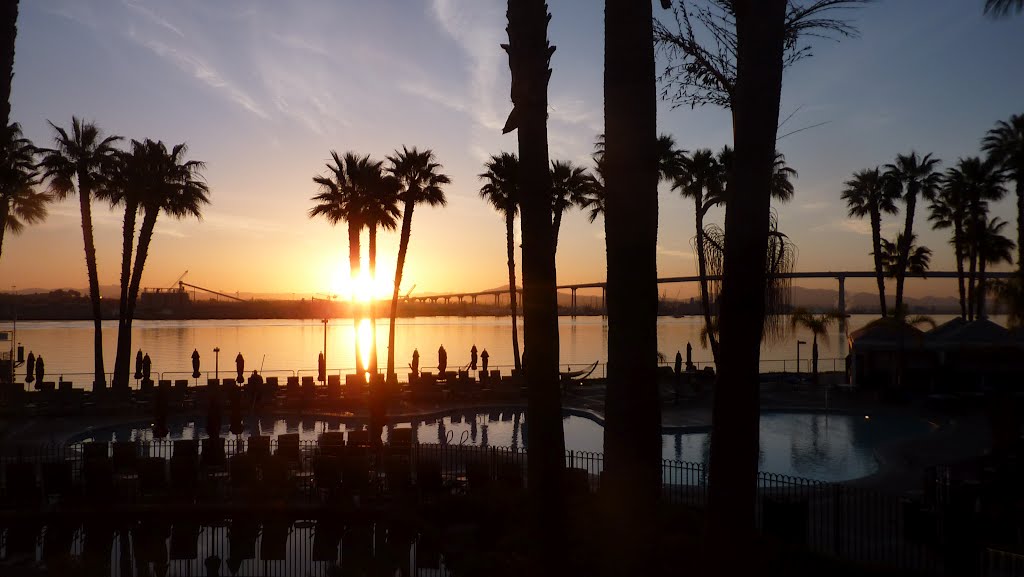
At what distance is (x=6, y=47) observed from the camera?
27.1 feet

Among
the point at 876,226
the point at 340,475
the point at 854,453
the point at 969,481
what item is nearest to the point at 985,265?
the point at 876,226

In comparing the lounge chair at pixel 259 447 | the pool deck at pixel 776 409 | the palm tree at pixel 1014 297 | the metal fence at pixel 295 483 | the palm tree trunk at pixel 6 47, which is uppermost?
the palm tree trunk at pixel 6 47

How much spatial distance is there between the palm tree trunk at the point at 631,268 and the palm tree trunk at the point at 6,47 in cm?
710

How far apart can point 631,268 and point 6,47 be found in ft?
25.6

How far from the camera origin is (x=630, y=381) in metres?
6.26

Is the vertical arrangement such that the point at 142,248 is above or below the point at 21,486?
above

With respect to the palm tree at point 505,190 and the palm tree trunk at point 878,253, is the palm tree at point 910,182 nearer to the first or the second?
the palm tree trunk at point 878,253

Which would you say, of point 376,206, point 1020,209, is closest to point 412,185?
point 376,206

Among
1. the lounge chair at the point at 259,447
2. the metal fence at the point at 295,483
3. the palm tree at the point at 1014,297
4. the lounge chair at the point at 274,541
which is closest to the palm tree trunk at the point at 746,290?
the metal fence at the point at 295,483

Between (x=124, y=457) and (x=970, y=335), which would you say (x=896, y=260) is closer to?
(x=970, y=335)

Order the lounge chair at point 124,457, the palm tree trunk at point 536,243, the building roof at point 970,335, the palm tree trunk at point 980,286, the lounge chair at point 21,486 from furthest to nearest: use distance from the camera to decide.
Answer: the palm tree trunk at point 980,286, the building roof at point 970,335, the lounge chair at point 124,457, the lounge chair at point 21,486, the palm tree trunk at point 536,243

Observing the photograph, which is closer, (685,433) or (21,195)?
(685,433)

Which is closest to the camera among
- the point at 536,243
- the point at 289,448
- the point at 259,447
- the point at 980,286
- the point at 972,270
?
the point at 536,243

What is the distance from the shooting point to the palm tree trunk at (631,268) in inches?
241
